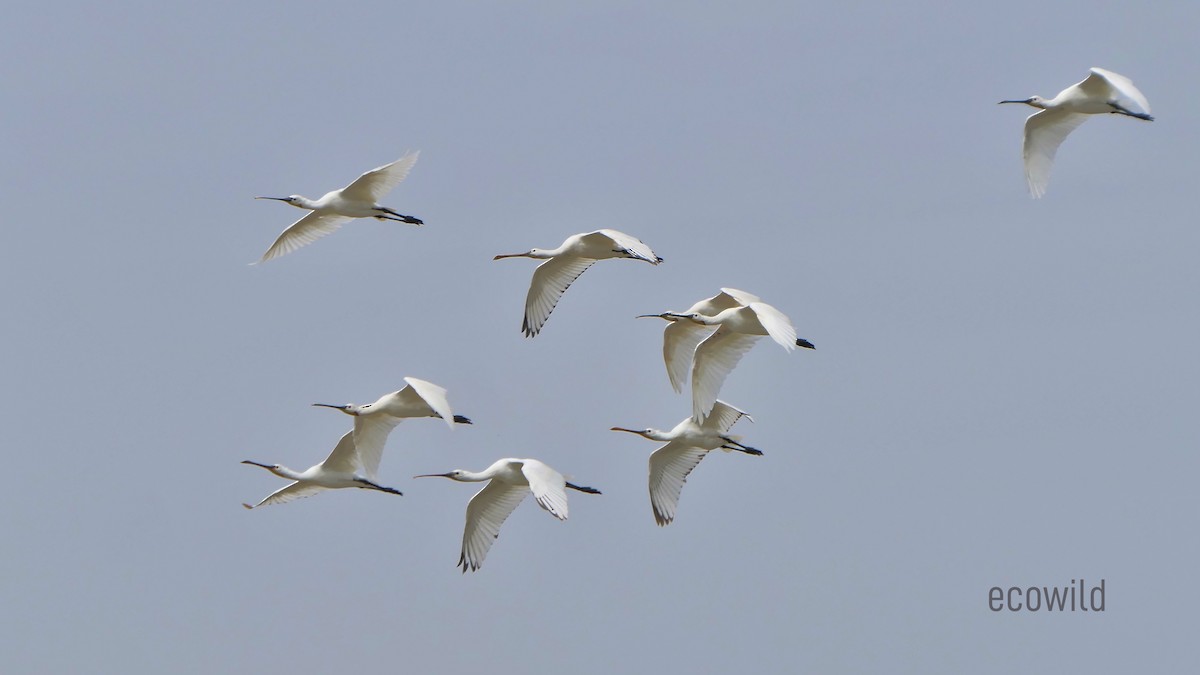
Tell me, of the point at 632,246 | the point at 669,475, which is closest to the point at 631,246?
the point at 632,246

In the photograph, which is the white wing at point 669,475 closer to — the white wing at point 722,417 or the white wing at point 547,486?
the white wing at point 722,417

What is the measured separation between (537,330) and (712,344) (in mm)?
2652

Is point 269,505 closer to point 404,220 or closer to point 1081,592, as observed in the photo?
point 404,220

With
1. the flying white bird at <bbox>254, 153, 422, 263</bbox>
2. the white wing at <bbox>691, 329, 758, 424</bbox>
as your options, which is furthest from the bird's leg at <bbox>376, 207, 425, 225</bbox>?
the white wing at <bbox>691, 329, 758, 424</bbox>

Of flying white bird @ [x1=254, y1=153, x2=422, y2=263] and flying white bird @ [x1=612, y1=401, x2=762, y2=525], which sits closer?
flying white bird @ [x1=254, y1=153, x2=422, y2=263]

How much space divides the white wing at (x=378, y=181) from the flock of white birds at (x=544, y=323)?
0.5 inches

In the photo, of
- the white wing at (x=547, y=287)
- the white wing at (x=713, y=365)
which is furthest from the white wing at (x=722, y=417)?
the white wing at (x=547, y=287)

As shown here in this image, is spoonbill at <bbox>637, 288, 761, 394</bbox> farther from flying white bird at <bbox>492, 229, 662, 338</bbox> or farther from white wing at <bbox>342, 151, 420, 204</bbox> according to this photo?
white wing at <bbox>342, 151, 420, 204</bbox>

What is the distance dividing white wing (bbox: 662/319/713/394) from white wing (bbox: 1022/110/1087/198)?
15.0 ft

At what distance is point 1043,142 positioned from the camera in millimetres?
31094

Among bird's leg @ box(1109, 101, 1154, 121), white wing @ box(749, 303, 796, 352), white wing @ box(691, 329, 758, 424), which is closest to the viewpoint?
white wing @ box(749, 303, 796, 352)

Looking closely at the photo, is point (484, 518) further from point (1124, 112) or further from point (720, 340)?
point (1124, 112)

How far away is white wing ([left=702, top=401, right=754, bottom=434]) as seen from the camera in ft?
104

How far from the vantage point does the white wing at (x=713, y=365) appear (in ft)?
99.5
